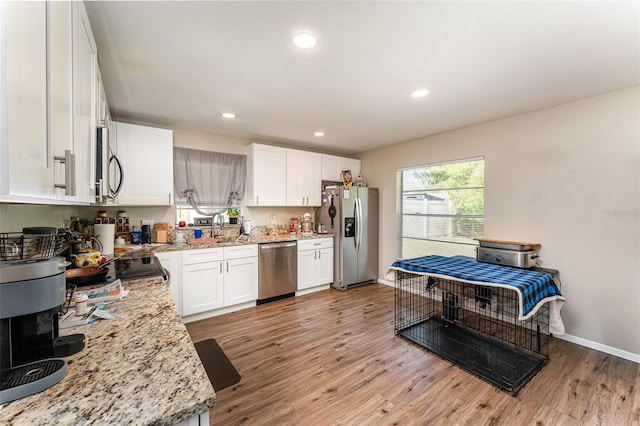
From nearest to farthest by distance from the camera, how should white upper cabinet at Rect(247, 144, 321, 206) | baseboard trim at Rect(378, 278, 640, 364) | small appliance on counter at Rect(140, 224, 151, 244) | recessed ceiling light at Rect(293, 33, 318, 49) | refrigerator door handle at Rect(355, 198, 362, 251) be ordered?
recessed ceiling light at Rect(293, 33, 318, 49) → baseboard trim at Rect(378, 278, 640, 364) → small appliance on counter at Rect(140, 224, 151, 244) → white upper cabinet at Rect(247, 144, 321, 206) → refrigerator door handle at Rect(355, 198, 362, 251)

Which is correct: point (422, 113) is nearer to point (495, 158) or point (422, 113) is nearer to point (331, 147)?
point (495, 158)

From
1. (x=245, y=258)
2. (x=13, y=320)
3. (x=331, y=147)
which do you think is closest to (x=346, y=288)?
(x=245, y=258)

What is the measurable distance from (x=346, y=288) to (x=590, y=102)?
353 cm

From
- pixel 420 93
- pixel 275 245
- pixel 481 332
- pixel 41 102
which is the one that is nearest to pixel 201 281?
pixel 275 245

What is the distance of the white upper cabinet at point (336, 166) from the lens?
14.9 ft

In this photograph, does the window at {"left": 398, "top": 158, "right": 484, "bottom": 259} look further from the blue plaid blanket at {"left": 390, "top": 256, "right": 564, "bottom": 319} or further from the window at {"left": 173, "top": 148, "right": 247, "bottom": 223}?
the window at {"left": 173, "top": 148, "right": 247, "bottom": 223}

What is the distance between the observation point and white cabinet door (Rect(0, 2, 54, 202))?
569 mm

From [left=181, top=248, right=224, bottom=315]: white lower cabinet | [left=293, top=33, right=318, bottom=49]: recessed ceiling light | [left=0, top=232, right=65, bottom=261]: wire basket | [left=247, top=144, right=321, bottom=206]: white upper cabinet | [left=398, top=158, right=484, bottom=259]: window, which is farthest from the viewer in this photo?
[left=247, top=144, right=321, bottom=206]: white upper cabinet

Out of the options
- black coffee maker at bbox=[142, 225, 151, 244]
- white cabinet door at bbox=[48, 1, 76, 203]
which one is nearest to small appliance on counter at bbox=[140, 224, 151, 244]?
black coffee maker at bbox=[142, 225, 151, 244]

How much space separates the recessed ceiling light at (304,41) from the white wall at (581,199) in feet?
8.50

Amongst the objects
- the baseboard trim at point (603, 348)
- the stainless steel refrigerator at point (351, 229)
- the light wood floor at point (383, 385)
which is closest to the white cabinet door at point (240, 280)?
the light wood floor at point (383, 385)

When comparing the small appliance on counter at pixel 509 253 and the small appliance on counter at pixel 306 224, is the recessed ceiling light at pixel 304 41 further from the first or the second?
the small appliance on counter at pixel 306 224

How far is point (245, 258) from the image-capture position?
3.42 meters

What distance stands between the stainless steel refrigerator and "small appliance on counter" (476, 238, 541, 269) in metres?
1.79
